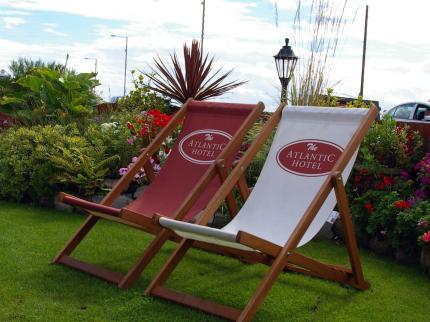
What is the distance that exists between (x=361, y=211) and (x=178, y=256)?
7.53 ft

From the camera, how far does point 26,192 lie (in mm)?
7523

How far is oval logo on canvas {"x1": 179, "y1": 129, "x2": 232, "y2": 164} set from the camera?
17.5ft

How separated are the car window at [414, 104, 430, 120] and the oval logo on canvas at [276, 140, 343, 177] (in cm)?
930

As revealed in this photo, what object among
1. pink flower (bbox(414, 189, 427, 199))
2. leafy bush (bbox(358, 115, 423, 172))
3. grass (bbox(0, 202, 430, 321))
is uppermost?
leafy bush (bbox(358, 115, 423, 172))

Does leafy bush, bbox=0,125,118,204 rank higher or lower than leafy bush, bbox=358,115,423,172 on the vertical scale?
lower

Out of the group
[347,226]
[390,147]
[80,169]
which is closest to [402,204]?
[390,147]

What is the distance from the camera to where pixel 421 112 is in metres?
13.6

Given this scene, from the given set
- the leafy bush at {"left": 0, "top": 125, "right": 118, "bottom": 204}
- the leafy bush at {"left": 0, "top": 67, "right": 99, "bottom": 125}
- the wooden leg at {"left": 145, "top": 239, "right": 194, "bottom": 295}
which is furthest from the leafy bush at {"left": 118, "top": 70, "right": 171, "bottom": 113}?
the wooden leg at {"left": 145, "top": 239, "right": 194, "bottom": 295}

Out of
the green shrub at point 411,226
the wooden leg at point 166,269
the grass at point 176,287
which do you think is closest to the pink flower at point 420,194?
the green shrub at point 411,226

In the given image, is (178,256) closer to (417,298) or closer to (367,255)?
(417,298)

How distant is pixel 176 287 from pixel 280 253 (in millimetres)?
1049

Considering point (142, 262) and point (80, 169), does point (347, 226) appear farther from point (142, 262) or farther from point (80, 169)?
point (80, 169)

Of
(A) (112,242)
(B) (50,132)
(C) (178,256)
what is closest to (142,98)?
(B) (50,132)

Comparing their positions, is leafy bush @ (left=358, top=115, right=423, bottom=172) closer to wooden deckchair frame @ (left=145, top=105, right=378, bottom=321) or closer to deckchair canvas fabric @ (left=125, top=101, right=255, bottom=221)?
deckchair canvas fabric @ (left=125, top=101, right=255, bottom=221)
